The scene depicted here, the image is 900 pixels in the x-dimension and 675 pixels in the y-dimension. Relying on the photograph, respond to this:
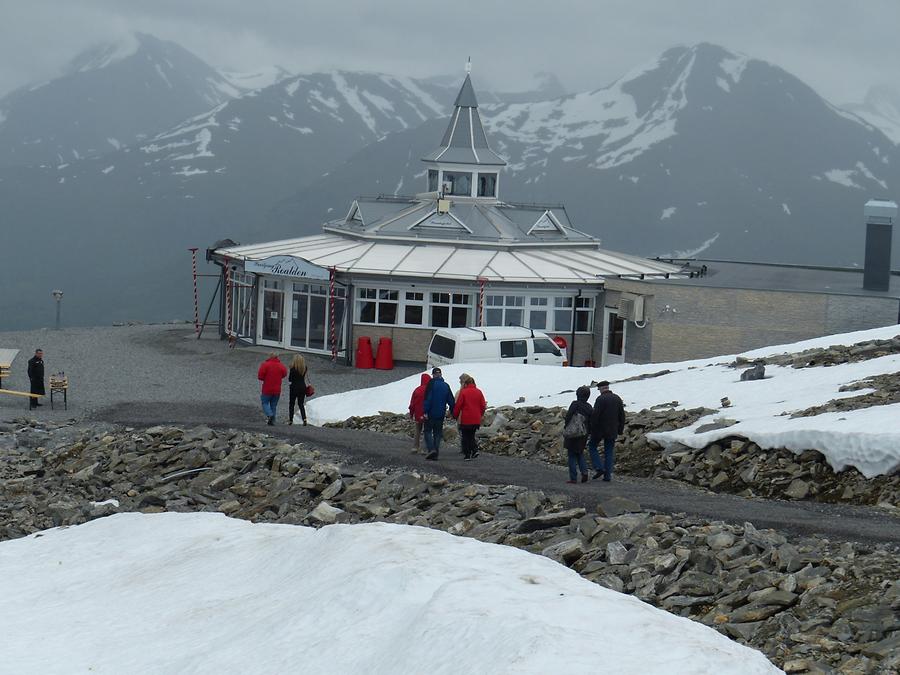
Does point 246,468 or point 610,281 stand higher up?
point 610,281

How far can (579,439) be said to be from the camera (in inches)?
728

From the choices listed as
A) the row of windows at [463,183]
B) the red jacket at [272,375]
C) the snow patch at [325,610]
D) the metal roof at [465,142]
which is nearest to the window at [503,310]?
the row of windows at [463,183]

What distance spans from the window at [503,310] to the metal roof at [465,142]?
11.0 meters

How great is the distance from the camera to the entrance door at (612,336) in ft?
141

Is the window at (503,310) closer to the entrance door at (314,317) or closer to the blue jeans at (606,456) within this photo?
the entrance door at (314,317)

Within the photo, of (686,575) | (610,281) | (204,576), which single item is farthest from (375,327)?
(686,575)

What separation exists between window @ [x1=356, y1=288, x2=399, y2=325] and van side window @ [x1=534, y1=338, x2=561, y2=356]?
8.04m

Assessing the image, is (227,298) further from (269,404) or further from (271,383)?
(271,383)

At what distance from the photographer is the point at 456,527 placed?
605 inches

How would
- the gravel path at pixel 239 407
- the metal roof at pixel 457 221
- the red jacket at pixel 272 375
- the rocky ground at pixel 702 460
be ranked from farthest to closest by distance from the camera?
the metal roof at pixel 457 221, the red jacket at pixel 272 375, the rocky ground at pixel 702 460, the gravel path at pixel 239 407

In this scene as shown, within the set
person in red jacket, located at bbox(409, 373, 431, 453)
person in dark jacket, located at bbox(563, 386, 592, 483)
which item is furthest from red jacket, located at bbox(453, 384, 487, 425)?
person in dark jacket, located at bbox(563, 386, 592, 483)

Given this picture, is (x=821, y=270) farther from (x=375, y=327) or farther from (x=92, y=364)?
(x=92, y=364)

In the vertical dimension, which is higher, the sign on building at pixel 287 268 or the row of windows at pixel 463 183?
the row of windows at pixel 463 183

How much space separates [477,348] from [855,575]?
23206mm
